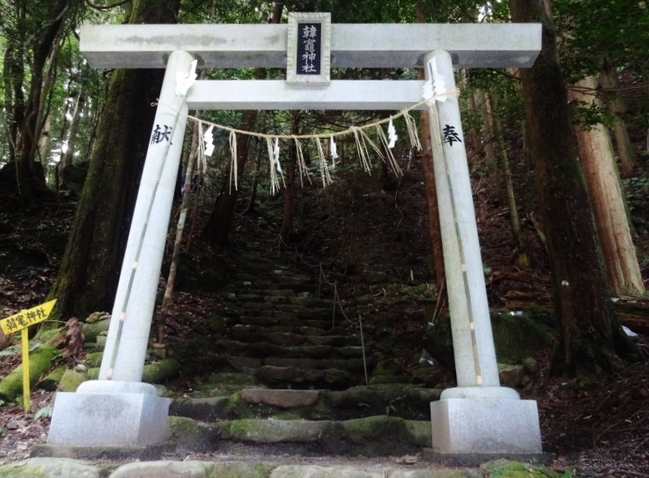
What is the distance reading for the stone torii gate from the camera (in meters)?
3.46

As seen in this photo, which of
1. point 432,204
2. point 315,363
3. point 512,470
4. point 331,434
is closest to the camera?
point 512,470

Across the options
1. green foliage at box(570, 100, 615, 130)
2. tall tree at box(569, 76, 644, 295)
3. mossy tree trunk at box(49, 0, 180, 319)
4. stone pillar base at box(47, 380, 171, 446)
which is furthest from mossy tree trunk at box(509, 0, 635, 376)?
mossy tree trunk at box(49, 0, 180, 319)

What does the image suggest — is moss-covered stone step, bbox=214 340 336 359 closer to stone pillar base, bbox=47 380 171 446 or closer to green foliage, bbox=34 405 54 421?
green foliage, bbox=34 405 54 421

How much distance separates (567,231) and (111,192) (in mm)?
5709

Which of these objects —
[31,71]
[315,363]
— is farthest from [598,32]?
[31,71]

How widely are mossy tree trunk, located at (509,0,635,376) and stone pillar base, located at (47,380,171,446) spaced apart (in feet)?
12.7

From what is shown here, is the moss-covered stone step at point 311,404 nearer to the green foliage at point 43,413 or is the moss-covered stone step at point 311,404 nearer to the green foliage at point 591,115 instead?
the green foliage at point 43,413

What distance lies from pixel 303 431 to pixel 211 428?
83 centimetres

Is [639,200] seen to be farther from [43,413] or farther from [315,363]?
[43,413]

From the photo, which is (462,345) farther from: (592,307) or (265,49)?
(265,49)

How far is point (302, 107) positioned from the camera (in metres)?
4.61

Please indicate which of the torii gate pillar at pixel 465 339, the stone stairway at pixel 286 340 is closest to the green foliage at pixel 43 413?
the stone stairway at pixel 286 340

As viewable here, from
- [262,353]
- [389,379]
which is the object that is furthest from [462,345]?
[262,353]

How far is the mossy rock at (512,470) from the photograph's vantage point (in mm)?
2809
